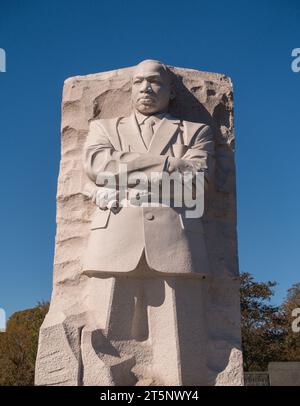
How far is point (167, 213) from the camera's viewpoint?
499 centimetres

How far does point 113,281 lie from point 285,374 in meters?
4.99

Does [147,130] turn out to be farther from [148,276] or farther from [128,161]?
[148,276]

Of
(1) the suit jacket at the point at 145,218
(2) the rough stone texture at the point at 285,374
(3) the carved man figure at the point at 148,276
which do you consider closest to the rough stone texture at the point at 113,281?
(3) the carved man figure at the point at 148,276

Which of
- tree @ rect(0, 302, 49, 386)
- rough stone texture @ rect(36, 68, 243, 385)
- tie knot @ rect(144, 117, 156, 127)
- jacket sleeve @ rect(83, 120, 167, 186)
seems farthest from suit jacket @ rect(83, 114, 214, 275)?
tree @ rect(0, 302, 49, 386)

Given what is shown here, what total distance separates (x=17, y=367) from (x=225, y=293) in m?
11.9

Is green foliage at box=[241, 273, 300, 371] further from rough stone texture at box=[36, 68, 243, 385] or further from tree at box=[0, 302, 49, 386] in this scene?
rough stone texture at box=[36, 68, 243, 385]

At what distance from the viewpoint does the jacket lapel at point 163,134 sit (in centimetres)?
531

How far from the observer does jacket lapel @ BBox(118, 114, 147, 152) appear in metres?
5.35

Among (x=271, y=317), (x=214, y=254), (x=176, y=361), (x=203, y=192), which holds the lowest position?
(x=176, y=361)

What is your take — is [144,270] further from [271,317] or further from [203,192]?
[271,317]

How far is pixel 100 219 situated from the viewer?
5086 mm
